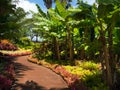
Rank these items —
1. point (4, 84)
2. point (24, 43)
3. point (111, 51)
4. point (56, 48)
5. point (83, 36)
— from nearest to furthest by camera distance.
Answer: point (4, 84) → point (111, 51) → point (83, 36) → point (56, 48) → point (24, 43)

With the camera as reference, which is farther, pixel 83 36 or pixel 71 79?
pixel 83 36

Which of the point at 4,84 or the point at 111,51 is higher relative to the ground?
the point at 111,51

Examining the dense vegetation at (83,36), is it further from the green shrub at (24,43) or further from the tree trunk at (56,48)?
the green shrub at (24,43)

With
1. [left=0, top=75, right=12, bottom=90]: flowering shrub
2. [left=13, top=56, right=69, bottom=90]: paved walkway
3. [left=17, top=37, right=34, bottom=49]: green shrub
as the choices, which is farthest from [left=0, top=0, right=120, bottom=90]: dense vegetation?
[left=17, top=37, right=34, bottom=49]: green shrub

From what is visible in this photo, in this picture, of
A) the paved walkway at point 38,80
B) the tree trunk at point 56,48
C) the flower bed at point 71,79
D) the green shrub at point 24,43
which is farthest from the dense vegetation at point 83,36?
the green shrub at point 24,43

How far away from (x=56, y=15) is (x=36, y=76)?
498 cm

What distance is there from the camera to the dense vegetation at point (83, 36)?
15586mm

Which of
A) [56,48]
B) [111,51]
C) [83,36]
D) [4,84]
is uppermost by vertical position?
[83,36]

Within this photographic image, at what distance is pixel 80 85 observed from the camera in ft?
51.3

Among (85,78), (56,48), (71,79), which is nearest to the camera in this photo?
(85,78)

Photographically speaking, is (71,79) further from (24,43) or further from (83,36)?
(24,43)

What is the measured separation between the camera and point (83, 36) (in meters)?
25.8

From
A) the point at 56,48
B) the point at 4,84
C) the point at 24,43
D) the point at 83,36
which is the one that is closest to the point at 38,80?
the point at 4,84

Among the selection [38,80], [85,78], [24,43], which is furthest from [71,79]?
[24,43]
